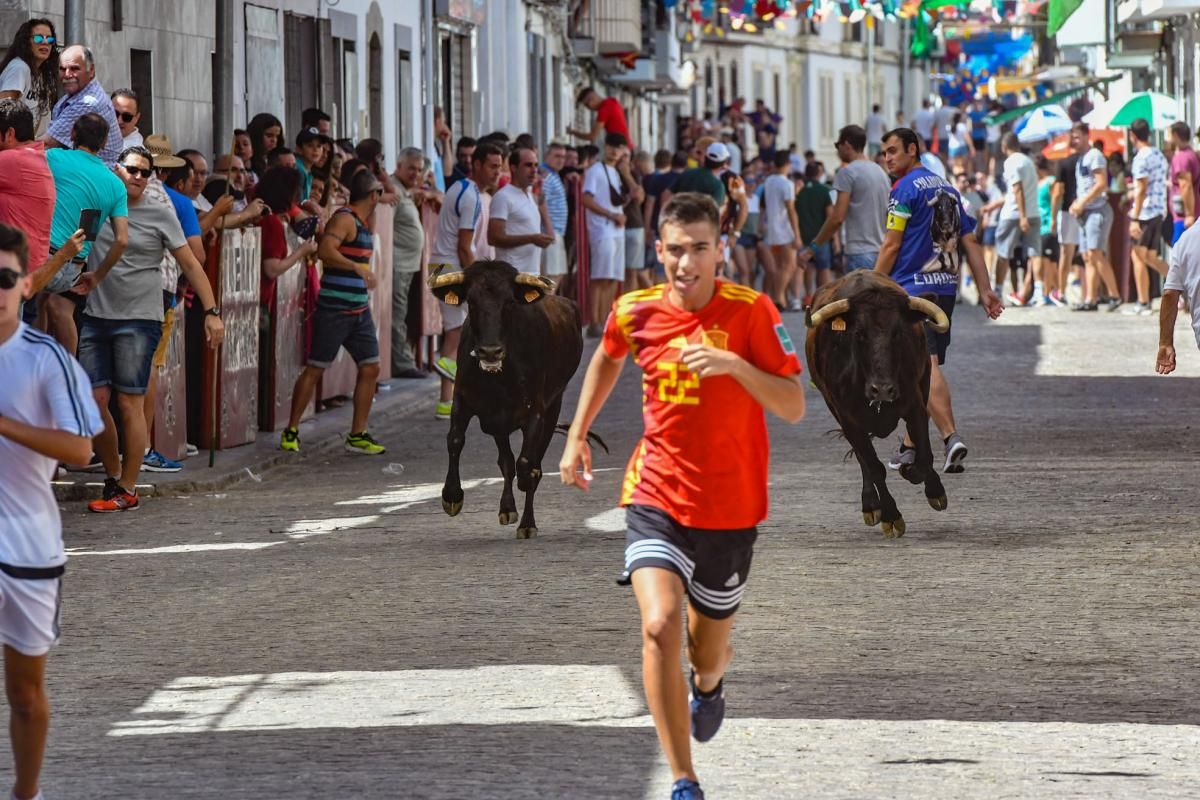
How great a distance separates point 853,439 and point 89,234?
12.3ft

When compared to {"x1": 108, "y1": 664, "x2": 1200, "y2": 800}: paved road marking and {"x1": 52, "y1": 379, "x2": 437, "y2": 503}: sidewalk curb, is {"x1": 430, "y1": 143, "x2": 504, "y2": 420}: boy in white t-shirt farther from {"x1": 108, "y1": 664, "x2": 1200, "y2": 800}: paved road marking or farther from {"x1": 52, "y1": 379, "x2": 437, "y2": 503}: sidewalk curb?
{"x1": 108, "y1": 664, "x2": 1200, "y2": 800}: paved road marking

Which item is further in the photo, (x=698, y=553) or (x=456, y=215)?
(x=456, y=215)

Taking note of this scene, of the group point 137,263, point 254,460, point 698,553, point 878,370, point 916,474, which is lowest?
point 254,460

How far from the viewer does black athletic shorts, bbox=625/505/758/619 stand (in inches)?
252

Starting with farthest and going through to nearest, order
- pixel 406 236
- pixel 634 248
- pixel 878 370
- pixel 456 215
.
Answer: pixel 634 248
pixel 406 236
pixel 456 215
pixel 878 370

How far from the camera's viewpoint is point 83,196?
40.8 feet

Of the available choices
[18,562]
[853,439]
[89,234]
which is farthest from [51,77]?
[18,562]

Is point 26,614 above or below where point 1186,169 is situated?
below

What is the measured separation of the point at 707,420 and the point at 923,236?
7.00 m

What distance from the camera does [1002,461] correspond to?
14.6 metres

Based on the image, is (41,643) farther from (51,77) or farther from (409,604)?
(51,77)

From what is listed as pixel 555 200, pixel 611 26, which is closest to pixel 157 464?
pixel 555 200

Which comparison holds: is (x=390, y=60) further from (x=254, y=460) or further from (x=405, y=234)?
(x=254, y=460)

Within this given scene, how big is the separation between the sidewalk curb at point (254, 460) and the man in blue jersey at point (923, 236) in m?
3.70
